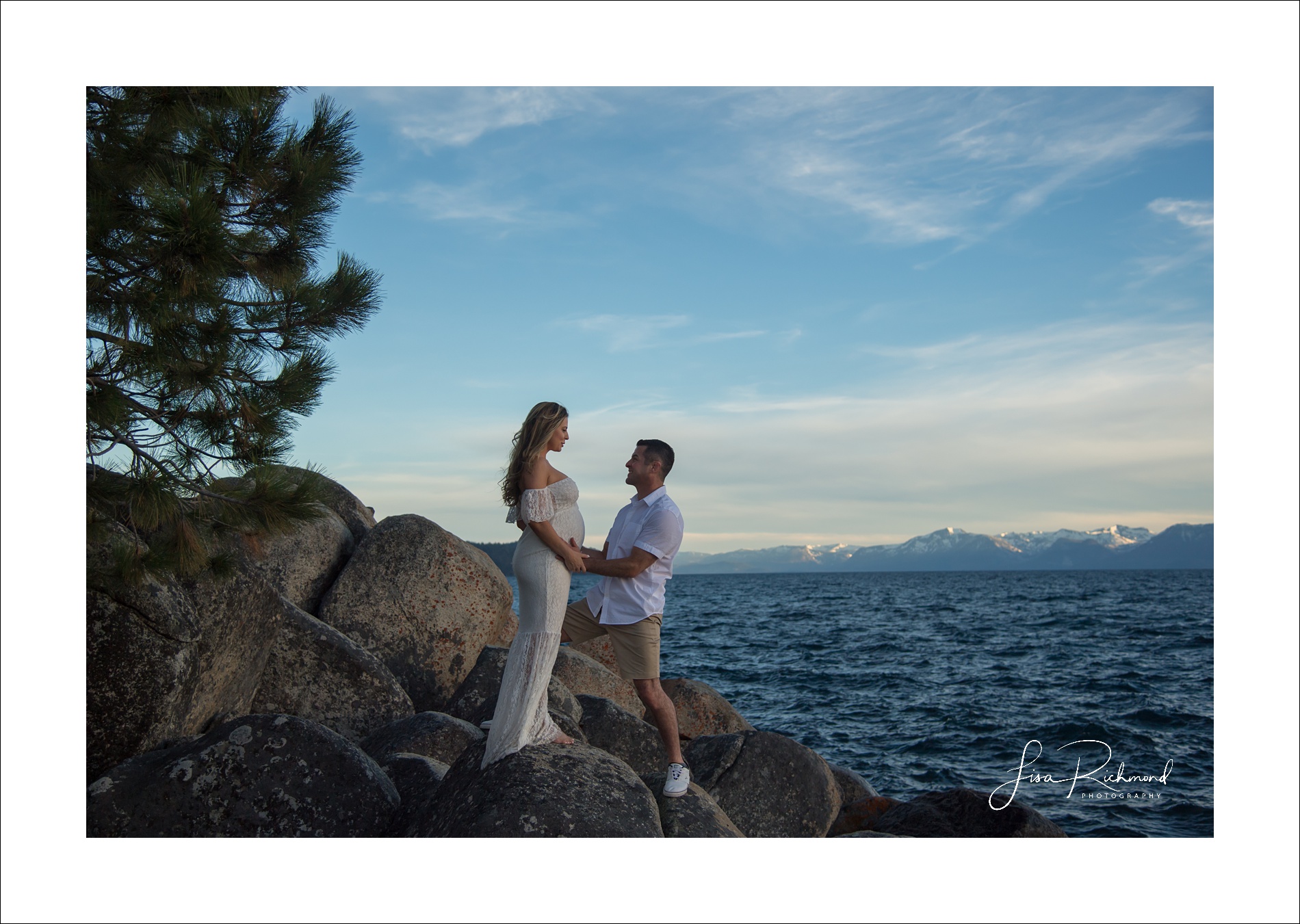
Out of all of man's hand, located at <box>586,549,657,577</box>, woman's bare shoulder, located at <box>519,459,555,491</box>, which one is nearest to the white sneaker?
man's hand, located at <box>586,549,657,577</box>

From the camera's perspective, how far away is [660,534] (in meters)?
Result: 5.57

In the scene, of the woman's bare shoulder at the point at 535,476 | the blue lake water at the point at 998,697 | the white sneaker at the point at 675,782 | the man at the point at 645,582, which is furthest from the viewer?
the blue lake water at the point at 998,697

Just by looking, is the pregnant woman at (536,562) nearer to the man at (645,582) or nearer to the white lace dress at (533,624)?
the white lace dress at (533,624)

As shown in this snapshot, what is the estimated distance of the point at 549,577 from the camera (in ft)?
16.1

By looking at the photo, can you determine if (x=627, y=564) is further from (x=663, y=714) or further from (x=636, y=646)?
(x=663, y=714)

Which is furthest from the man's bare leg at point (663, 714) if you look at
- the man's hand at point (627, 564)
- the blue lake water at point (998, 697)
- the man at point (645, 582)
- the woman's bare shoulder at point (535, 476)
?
the blue lake water at point (998, 697)

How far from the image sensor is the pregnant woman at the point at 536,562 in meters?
4.86

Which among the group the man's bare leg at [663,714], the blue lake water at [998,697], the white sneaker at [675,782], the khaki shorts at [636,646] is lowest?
the blue lake water at [998,697]

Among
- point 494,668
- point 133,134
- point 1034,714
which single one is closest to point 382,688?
point 494,668

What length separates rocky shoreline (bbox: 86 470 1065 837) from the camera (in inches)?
198

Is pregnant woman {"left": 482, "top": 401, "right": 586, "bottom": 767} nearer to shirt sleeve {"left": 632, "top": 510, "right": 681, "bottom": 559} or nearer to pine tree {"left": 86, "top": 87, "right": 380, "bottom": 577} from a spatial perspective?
shirt sleeve {"left": 632, "top": 510, "right": 681, "bottom": 559}

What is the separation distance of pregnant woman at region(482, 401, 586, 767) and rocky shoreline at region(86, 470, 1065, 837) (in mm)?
202

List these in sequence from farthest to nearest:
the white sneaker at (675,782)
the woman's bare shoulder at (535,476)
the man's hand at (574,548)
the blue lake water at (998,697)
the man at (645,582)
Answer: the blue lake water at (998,697) → the man at (645,582) → the white sneaker at (675,782) → the man's hand at (574,548) → the woman's bare shoulder at (535,476)

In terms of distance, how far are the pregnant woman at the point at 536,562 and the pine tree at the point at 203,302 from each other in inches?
83.0
